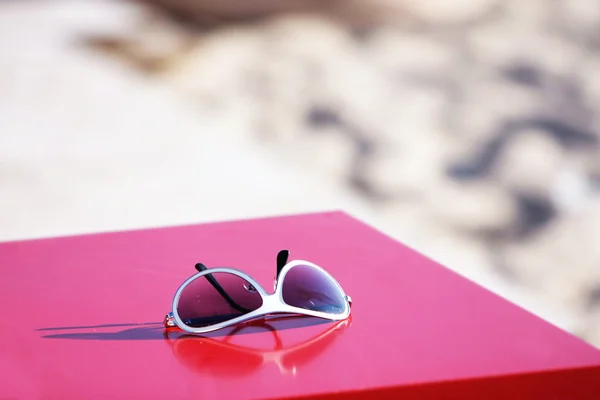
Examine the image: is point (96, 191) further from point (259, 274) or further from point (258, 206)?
point (259, 274)

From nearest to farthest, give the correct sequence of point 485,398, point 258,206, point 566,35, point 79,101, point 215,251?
point 485,398 → point 215,251 → point 258,206 → point 79,101 → point 566,35

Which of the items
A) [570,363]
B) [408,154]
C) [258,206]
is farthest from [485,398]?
[408,154]

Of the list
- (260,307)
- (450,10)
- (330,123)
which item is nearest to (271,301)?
(260,307)

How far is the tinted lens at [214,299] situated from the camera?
2.74 feet

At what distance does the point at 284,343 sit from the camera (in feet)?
2.68

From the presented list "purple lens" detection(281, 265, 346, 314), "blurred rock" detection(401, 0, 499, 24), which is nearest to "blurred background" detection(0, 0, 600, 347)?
"blurred rock" detection(401, 0, 499, 24)

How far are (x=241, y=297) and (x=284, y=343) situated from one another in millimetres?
66

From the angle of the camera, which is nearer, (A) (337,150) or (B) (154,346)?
(B) (154,346)

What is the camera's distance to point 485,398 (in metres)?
0.74

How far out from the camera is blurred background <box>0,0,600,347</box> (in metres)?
3.06

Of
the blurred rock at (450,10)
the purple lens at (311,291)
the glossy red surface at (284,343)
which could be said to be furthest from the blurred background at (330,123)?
the purple lens at (311,291)

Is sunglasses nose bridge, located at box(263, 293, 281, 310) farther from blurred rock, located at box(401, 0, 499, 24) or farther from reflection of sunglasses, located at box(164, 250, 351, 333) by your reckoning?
blurred rock, located at box(401, 0, 499, 24)

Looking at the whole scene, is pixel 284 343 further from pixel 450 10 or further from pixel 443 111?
pixel 450 10

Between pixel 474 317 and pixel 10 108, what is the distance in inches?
141
